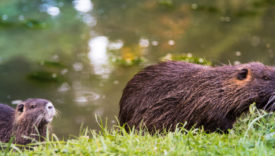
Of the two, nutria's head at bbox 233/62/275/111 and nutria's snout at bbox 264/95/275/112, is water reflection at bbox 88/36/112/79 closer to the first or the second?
nutria's head at bbox 233/62/275/111

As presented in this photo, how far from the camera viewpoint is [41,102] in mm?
3676

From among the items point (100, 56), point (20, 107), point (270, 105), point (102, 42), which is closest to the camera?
point (270, 105)

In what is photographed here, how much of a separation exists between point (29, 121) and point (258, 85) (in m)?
1.91

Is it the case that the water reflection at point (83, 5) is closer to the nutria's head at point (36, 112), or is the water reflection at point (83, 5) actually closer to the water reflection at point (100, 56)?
the water reflection at point (100, 56)

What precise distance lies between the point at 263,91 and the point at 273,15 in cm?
640

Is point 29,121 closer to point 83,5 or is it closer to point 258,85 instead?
point 258,85

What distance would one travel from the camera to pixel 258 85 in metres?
3.43

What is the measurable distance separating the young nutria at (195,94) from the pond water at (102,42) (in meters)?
1.16

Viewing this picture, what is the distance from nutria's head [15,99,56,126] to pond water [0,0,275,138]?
1.08 metres

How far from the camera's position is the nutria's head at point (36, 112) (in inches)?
143

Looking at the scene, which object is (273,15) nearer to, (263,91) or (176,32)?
(176,32)

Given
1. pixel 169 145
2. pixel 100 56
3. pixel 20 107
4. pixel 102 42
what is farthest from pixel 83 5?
pixel 169 145

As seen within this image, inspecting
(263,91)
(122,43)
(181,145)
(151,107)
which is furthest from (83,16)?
(181,145)

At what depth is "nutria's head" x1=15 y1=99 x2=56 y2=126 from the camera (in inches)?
143
